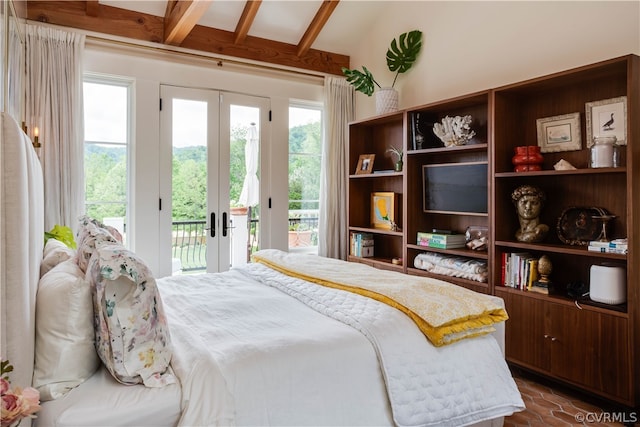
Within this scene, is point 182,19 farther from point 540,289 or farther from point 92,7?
point 540,289

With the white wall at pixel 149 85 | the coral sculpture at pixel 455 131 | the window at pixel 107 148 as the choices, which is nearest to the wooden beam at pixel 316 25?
the white wall at pixel 149 85

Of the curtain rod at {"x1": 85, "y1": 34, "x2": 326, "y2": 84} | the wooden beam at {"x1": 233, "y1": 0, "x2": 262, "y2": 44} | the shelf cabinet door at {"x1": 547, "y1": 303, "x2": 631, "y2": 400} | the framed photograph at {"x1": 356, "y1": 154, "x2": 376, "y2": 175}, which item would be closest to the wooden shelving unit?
the shelf cabinet door at {"x1": 547, "y1": 303, "x2": 631, "y2": 400}

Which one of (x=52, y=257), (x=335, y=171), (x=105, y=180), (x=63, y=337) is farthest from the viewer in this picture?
(x=335, y=171)

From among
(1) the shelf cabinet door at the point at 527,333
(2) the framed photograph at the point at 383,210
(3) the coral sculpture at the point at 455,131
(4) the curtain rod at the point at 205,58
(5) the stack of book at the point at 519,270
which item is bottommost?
(1) the shelf cabinet door at the point at 527,333

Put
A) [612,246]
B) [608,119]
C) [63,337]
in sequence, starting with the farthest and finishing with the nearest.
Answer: [608,119], [612,246], [63,337]

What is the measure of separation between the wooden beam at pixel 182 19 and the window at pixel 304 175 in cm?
138

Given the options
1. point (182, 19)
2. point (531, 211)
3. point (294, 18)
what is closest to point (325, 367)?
point (531, 211)

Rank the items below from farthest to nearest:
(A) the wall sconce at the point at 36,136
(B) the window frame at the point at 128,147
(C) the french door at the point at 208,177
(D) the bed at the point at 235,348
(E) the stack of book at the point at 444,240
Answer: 1. (C) the french door at the point at 208,177
2. (B) the window frame at the point at 128,147
3. (E) the stack of book at the point at 444,240
4. (A) the wall sconce at the point at 36,136
5. (D) the bed at the point at 235,348

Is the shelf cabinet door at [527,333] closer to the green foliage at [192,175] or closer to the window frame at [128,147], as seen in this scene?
the green foliage at [192,175]

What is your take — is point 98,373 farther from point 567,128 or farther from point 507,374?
point 567,128

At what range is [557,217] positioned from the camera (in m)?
2.85

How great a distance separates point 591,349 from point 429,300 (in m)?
1.27

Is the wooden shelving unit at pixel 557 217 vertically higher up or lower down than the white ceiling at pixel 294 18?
lower down

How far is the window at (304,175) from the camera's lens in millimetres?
4590
